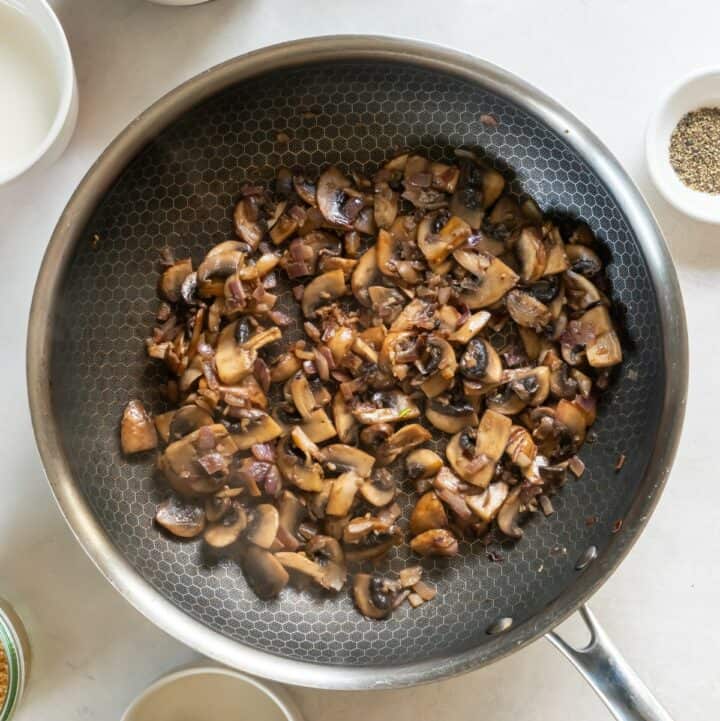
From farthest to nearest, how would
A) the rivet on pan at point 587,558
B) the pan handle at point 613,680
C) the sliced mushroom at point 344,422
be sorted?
1. the sliced mushroom at point 344,422
2. the rivet on pan at point 587,558
3. the pan handle at point 613,680

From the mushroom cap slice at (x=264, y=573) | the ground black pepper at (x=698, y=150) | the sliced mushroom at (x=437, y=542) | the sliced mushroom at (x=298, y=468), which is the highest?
the ground black pepper at (x=698, y=150)

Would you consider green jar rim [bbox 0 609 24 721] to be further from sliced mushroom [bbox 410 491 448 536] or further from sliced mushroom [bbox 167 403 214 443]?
sliced mushroom [bbox 410 491 448 536]

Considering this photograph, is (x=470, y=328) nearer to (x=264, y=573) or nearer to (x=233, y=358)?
(x=233, y=358)

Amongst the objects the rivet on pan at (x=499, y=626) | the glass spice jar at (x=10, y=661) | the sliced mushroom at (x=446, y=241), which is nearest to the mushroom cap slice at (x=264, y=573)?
the rivet on pan at (x=499, y=626)

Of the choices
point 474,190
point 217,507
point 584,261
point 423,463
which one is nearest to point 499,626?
point 423,463

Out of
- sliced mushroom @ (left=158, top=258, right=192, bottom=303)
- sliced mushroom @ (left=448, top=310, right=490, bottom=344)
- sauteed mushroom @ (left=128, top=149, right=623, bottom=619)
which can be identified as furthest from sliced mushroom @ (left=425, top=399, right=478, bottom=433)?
sliced mushroom @ (left=158, top=258, right=192, bottom=303)

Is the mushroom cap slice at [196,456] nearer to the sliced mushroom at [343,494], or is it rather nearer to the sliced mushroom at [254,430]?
the sliced mushroom at [254,430]
